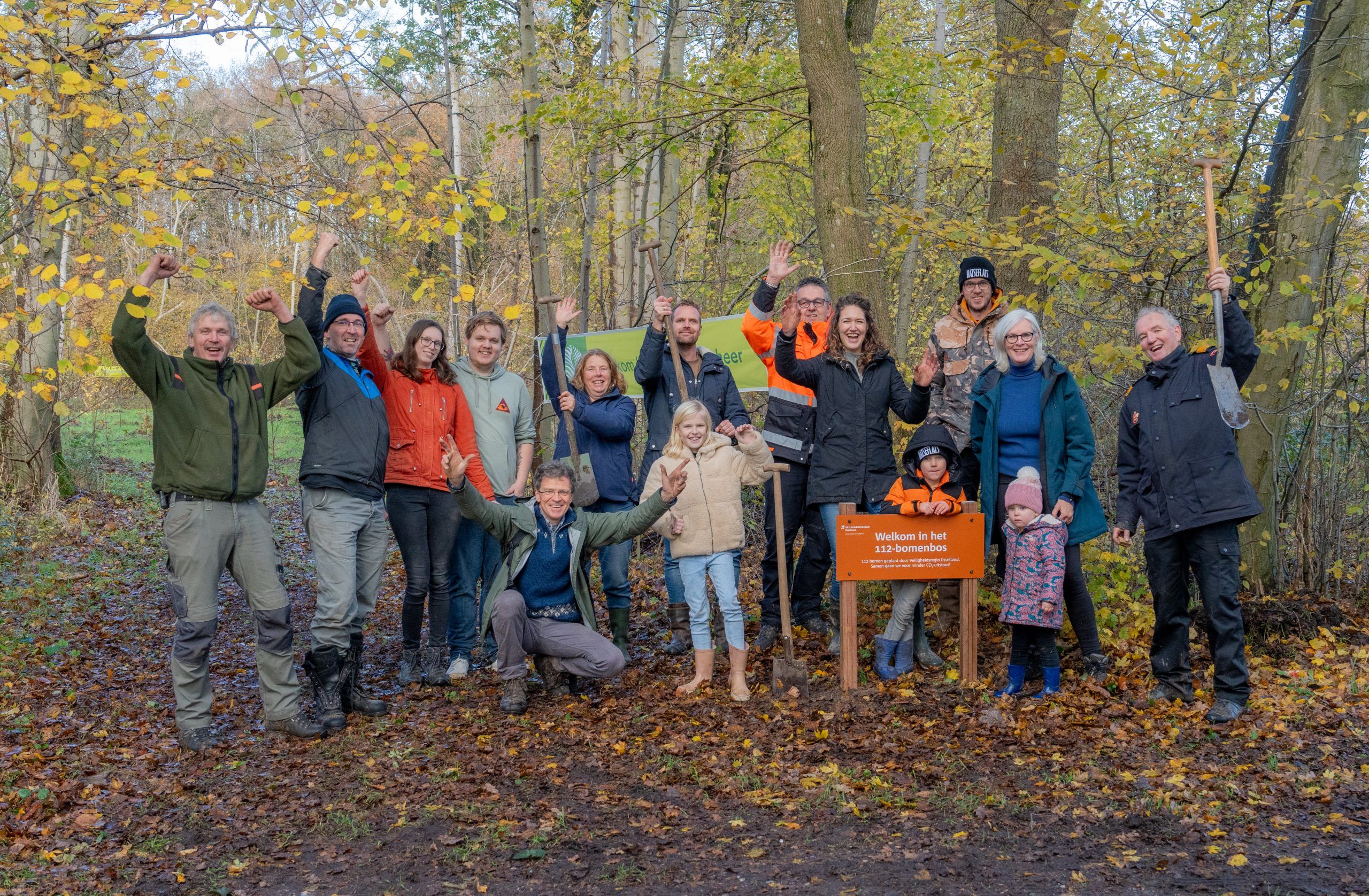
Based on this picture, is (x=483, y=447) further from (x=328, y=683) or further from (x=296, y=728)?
(x=296, y=728)

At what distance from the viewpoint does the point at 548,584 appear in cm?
600

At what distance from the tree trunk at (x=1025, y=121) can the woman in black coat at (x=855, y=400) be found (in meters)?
1.55

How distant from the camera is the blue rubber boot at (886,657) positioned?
6.20m

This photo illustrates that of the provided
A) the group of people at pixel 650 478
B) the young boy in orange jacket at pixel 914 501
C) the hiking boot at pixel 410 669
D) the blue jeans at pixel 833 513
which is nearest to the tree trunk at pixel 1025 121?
the group of people at pixel 650 478

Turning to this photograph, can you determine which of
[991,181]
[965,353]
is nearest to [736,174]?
[991,181]

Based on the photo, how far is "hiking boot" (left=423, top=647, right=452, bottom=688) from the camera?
6.48 metres

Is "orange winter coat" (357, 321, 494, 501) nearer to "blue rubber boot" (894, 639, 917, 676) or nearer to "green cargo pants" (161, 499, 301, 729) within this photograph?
"green cargo pants" (161, 499, 301, 729)

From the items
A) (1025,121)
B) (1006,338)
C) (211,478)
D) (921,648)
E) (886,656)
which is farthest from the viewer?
(1025,121)

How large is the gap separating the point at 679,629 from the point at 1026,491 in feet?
8.42

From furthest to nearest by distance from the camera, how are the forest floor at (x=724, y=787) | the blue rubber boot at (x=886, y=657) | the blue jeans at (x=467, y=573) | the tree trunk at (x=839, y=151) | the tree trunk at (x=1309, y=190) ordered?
the tree trunk at (x=839, y=151) < the tree trunk at (x=1309, y=190) < the blue jeans at (x=467, y=573) < the blue rubber boot at (x=886, y=657) < the forest floor at (x=724, y=787)

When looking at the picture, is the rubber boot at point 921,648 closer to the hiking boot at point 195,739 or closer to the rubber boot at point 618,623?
the rubber boot at point 618,623

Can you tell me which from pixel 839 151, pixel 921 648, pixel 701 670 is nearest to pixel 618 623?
pixel 701 670

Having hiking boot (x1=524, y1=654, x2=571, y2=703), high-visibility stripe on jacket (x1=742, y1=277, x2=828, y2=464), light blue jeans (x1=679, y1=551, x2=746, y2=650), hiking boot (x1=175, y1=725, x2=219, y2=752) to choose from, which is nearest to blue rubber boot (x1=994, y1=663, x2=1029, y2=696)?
light blue jeans (x1=679, y1=551, x2=746, y2=650)

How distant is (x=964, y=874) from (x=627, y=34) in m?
11.0
